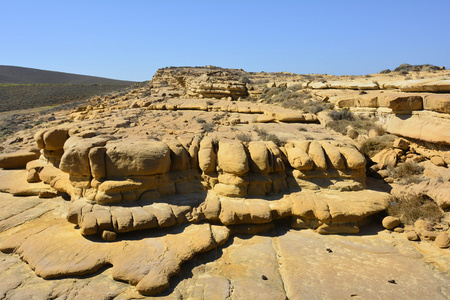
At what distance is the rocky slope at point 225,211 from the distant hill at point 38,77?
7073 centimetres

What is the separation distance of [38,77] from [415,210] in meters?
84.4

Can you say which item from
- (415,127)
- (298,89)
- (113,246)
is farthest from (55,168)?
(298,89)

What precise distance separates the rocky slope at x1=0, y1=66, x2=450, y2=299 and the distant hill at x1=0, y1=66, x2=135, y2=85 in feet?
232

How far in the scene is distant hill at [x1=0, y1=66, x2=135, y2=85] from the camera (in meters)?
66.8

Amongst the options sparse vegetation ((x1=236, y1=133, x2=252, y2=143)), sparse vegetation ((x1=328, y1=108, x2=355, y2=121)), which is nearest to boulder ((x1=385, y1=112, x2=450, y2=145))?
sparse vegetation ((x1=328, y1=108, x2=355, y2=121))

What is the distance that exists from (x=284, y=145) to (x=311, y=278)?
445 cm

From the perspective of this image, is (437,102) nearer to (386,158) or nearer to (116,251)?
(386,158)

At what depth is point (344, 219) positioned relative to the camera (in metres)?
7.05

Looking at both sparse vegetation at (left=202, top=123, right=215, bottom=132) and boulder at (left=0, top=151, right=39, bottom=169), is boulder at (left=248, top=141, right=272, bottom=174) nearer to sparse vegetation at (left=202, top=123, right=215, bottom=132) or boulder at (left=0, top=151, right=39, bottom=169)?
sparse vegetation at (left=202, top=123, right=215, bottom=132)

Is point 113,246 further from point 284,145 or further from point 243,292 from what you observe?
point 284,145

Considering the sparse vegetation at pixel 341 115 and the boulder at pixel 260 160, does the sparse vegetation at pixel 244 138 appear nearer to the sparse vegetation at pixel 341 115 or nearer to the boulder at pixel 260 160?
the boulder at pixel 260 160

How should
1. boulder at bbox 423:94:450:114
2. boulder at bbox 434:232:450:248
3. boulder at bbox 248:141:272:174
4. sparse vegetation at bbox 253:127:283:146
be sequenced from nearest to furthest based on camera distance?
boulder at bbox 434:232:450:248
boulder at bbox 248:141:272:174
boulder at bbox 423:94:450:114
sparse vegetation at bbox 253:127:283:146

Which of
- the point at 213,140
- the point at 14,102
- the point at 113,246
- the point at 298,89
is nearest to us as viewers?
the point at 113,246

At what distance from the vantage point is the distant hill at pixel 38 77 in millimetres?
66794
